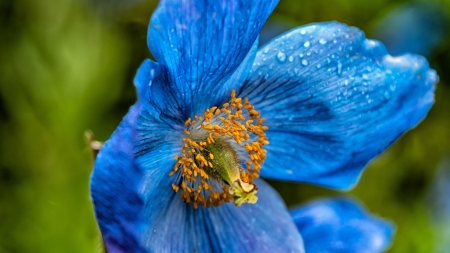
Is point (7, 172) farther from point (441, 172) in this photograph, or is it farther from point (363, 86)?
point (441, 172)

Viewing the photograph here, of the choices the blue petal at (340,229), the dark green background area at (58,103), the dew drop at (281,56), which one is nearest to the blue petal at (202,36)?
the dew drop at (281,56)

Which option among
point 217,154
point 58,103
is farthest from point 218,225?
point 58,103

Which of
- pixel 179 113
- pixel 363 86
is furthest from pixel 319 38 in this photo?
pixel 179 113

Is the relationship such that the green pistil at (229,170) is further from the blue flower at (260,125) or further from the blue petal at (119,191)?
the blue petal at (119,191)

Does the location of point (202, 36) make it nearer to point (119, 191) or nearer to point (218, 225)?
point (119, 191)

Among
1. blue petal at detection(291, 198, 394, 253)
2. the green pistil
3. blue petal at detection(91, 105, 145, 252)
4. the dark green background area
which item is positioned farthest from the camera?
the dark green background area

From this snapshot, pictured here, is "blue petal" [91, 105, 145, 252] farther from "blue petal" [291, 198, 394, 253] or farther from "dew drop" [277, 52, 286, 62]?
"blue petal" [291, 198, 394, 253]

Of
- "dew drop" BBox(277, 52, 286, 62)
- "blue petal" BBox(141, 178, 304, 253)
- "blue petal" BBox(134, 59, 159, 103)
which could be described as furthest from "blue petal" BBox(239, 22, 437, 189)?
"blue petal" BBox(134, 59, 159, 103)
